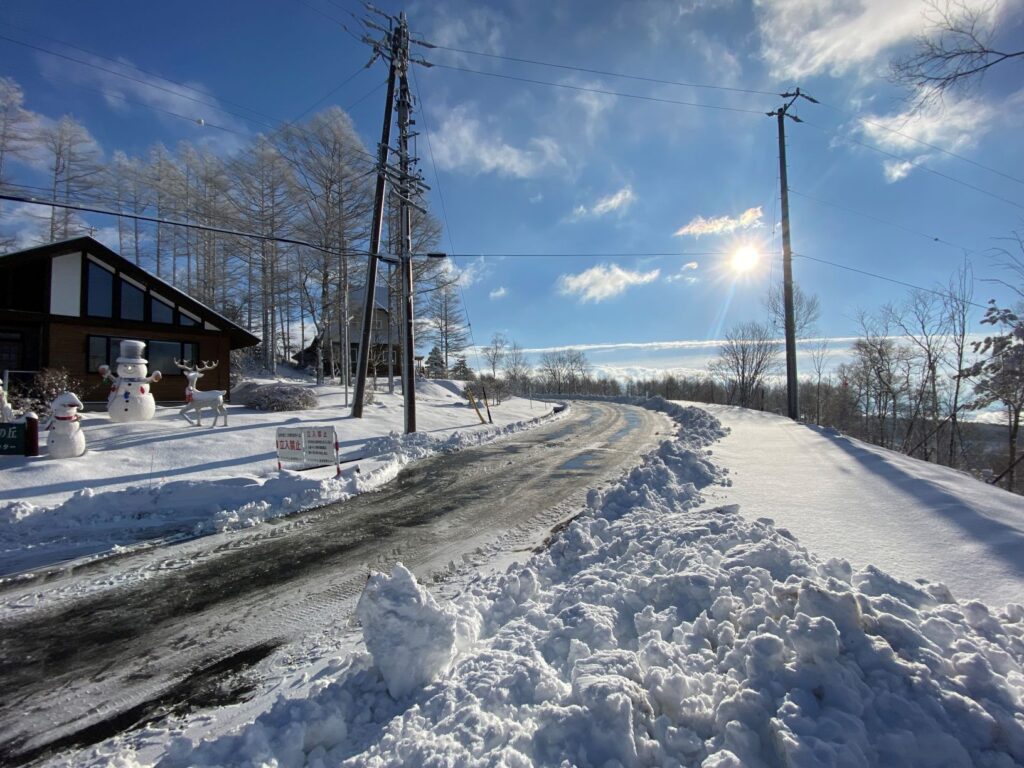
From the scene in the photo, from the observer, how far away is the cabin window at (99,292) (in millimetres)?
16938

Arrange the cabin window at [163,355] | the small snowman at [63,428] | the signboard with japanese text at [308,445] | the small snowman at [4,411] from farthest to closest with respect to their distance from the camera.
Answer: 1. the cabin window at [163,355]
2. the small snowman at [4,411]
3. the signboard with japanese text at [308,445]
4. the small snowman at [63,428]

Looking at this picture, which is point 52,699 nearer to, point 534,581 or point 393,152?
point 534,581

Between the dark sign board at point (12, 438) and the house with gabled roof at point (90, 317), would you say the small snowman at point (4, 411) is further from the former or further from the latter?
the house with gabled roof at point (90, 317)

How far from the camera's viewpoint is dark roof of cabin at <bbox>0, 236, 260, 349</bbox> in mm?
15227

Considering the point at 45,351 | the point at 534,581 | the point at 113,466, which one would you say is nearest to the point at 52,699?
the point at 534,581

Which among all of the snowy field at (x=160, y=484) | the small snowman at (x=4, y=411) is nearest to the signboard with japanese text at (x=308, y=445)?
the snowy field at (x=160, y=484)

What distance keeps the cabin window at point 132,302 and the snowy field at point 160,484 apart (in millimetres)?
5956

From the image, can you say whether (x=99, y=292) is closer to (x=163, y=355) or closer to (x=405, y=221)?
(x=163, y=355)

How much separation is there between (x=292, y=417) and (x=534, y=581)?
1371cm

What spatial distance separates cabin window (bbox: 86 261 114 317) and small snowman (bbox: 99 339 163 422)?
267 inches

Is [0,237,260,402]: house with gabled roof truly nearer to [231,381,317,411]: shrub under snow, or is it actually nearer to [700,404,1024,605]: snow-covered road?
[231,381,317,411]: shrub under snow

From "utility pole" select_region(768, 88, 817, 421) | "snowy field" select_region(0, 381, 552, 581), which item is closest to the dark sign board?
"snowy field" select_region(0, 381, 552, 581)

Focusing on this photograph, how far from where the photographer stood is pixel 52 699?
300 centimetres

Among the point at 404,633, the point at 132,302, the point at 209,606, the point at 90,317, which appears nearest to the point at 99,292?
the point at 132,302
